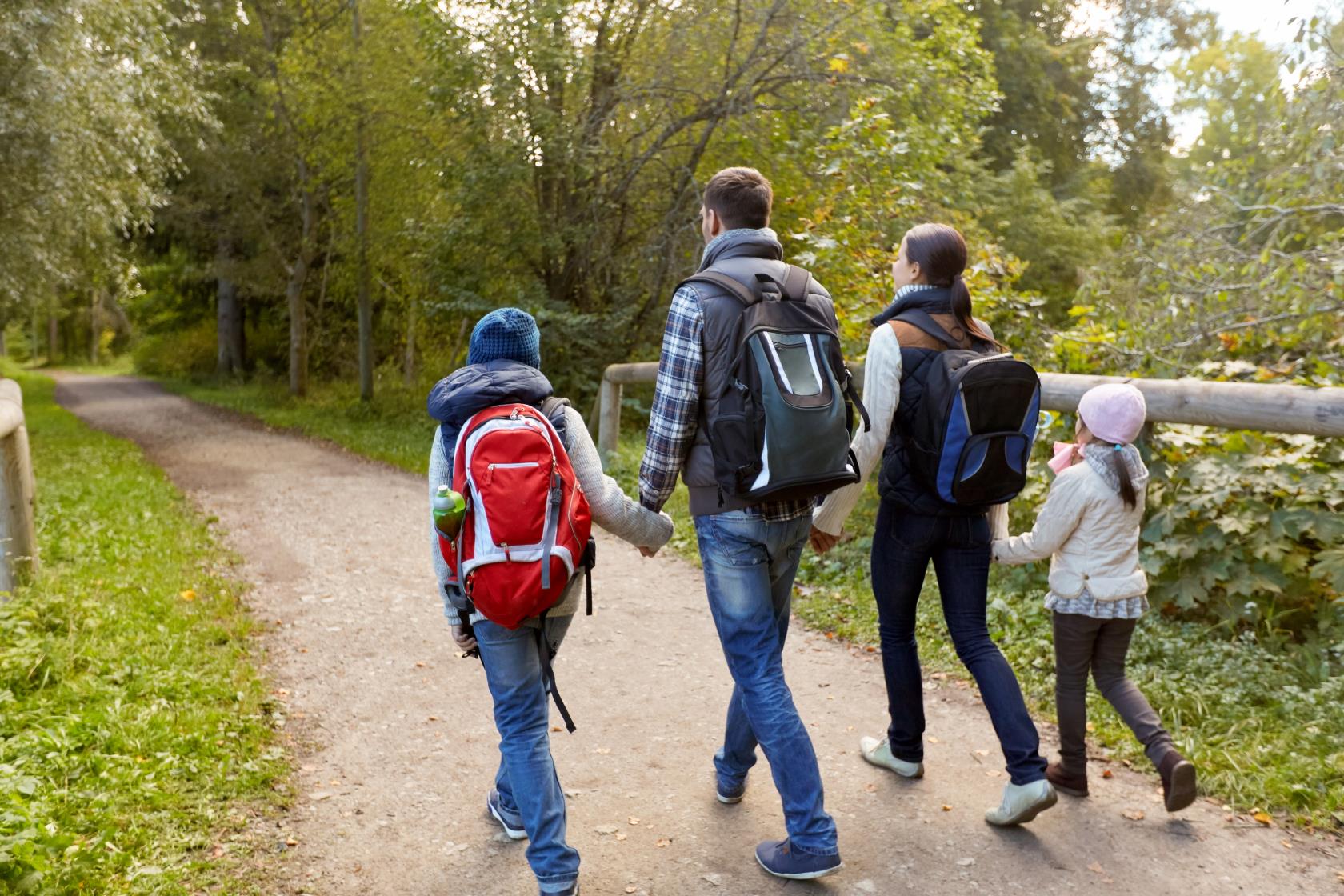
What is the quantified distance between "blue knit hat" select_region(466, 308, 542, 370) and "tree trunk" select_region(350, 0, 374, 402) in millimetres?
15892

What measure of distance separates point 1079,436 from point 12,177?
528 inches

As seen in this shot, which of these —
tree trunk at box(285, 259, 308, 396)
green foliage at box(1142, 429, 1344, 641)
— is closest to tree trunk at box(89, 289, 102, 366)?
tree trunk at box(285, 259, 308, 396)

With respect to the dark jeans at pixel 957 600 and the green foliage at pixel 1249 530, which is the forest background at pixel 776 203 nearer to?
the green foliage at pixel 1249 530

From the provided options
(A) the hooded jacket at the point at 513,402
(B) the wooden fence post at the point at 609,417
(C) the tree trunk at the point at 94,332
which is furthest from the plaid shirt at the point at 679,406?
(C) the tree trunk at the point at 94,332

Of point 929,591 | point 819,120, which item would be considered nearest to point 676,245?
point 819,120

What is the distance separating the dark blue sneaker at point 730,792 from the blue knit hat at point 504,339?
1.76 meters

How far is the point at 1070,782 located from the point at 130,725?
3.79 m

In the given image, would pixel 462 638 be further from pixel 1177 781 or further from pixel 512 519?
pixel 1177 781

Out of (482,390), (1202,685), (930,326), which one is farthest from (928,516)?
(1202,685)

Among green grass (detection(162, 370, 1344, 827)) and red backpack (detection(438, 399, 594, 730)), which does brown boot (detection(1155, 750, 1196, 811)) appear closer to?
green grass (detection(162, 370, 1344, 827))

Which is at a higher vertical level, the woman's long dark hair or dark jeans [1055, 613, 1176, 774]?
the woman's long dark hair

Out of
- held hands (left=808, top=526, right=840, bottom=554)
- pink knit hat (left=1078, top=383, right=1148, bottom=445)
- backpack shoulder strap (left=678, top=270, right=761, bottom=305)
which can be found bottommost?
held hands (left=808, top=526, right=840, bottom=554)

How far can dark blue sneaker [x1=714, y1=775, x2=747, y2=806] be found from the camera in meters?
3.87

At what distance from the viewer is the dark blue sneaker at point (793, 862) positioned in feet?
10.6
